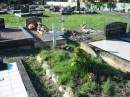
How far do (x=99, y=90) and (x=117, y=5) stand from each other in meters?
32.7

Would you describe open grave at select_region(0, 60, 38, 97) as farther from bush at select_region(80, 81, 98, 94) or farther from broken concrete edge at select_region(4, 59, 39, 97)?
bush at select_region(80, 81, 98, 94)

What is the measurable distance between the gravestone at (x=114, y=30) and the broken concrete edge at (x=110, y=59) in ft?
7.75

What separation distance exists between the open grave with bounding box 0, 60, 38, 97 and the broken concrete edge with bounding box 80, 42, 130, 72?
378cm

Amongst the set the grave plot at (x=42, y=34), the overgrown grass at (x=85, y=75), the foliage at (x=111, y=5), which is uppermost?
the foliage at (x=111, y=5)

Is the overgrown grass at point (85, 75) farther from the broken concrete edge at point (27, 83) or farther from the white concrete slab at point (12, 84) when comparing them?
the white concrete slab at point (12, 84)

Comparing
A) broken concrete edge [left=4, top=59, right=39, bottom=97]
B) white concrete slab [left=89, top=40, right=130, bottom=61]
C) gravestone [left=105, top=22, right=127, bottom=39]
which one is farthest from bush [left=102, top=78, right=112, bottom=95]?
gravestone [left=105, top=22, right=127, bottom=39]

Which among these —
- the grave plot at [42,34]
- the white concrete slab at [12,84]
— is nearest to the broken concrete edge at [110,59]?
the grave plot at [42,34]

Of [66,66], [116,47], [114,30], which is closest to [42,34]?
[114,30]

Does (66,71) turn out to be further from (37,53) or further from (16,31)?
(16,31)

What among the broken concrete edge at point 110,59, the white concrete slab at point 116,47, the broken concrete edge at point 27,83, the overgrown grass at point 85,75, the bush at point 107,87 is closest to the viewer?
the broken concrete edge at point 27,83

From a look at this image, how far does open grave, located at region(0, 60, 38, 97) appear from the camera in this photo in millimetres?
7623

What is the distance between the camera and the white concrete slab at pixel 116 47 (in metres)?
12.0

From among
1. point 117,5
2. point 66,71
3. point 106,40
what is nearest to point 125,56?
point 106,40

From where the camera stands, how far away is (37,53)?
492 inches
